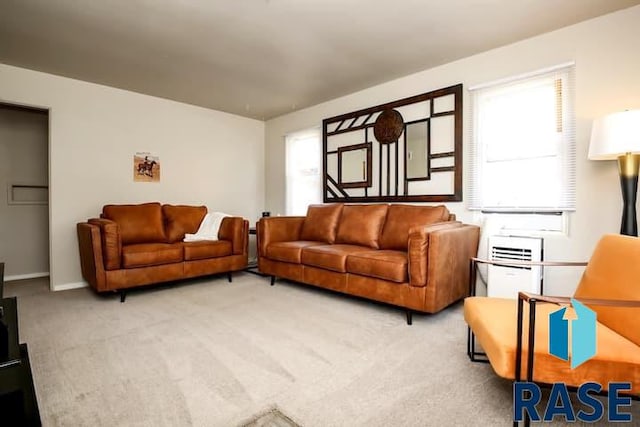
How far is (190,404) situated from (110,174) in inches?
140

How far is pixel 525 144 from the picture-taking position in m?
2.88

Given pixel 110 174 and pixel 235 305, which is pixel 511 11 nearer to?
pixel 235 305

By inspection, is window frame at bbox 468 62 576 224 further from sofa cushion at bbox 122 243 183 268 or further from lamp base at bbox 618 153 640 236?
sofa cushion at bbox 122 243 183 268

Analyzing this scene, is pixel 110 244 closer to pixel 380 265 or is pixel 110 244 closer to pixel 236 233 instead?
pixel 236 233

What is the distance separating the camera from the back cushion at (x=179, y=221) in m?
3.99

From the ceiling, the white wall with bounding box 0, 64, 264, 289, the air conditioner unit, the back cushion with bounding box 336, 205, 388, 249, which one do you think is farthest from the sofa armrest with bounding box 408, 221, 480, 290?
the white wall with bounding box 0, 64, 264, 289

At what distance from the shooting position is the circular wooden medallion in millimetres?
3707

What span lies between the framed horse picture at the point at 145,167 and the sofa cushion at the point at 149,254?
3.91ft

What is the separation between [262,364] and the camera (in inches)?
72.2

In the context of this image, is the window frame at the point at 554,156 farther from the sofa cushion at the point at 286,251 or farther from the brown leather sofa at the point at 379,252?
the sofa cushion at the point at 286,251

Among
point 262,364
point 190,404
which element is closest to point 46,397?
point 190,404

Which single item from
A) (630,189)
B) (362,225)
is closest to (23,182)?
(362,225)

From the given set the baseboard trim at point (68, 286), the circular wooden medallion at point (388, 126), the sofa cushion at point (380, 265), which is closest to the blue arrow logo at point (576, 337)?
the sofa cushion at point (380, 265)

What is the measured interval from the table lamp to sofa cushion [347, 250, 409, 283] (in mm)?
1501
